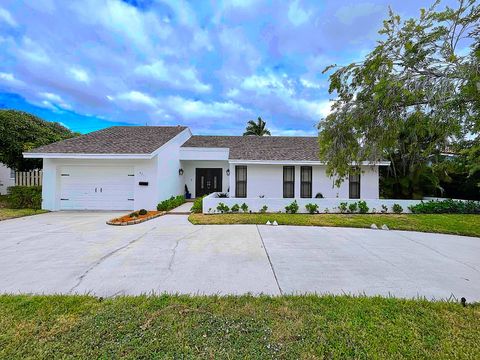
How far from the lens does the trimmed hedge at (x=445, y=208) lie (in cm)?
1156

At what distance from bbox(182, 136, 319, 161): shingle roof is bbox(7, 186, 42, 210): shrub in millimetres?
8880

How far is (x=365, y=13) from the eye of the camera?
15.5ft

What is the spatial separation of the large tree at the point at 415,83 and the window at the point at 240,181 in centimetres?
1065

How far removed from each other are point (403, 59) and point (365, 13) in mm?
1979

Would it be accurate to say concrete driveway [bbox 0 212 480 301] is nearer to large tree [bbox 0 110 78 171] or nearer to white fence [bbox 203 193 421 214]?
white fence [bbox 203 193 421 214]

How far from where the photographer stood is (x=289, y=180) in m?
14.6

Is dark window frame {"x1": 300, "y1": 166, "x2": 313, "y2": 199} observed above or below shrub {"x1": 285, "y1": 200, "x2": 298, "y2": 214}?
above

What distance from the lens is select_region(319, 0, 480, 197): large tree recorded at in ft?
10.1

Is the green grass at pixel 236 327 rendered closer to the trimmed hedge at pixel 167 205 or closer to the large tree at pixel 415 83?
the large tree at pixel 415 83

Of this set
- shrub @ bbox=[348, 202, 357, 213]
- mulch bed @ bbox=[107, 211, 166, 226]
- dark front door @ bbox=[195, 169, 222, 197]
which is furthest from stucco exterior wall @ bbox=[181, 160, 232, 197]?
shrub @ bbox=[348, 202, 357, 213]

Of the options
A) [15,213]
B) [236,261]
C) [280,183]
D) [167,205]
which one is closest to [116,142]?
[167,205]

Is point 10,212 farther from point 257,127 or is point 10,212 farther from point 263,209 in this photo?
point 257,127

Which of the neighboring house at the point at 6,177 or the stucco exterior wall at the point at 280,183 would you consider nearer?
the stucco exterior wall at the point at 280,183

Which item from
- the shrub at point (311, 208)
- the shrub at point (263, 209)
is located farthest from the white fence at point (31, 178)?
the shrub at point (311, 208)
